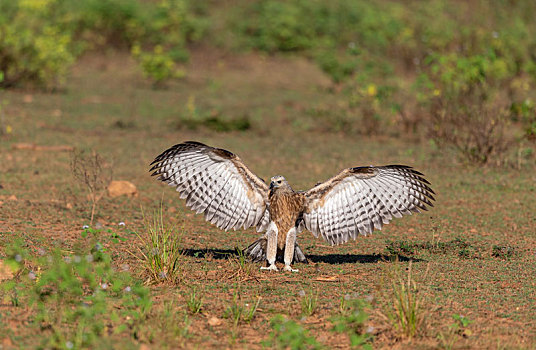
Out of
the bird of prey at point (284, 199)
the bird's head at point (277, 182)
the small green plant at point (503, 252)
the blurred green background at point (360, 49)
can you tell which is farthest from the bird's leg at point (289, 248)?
the blurred green background at point (360, 49)

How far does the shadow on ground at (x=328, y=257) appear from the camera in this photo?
777 centimetres

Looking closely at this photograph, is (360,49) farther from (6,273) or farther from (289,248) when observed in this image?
(6,273)

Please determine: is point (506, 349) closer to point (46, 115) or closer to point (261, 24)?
point (46, 115)

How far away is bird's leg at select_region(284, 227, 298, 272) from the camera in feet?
23.5

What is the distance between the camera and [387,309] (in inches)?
223

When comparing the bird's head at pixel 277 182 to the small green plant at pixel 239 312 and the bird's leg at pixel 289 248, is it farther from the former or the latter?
the small green plant at pixel 239 312

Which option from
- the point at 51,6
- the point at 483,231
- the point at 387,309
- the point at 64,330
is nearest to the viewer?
the point at 64,330

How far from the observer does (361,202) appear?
7.23 meters

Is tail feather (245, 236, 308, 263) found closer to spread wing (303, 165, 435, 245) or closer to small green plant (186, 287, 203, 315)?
spread wing (303, 165, 435, 245)

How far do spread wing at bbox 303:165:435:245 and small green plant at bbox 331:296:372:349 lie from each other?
59.8 inches

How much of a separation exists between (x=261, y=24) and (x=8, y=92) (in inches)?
381

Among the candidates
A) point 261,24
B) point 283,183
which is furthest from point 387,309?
point 261,24

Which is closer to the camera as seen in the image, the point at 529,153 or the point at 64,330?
the point at 64,330

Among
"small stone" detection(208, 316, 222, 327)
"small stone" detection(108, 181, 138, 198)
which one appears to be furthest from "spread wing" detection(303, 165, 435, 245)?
"small stone" detection(108, 181, 138, 198)
